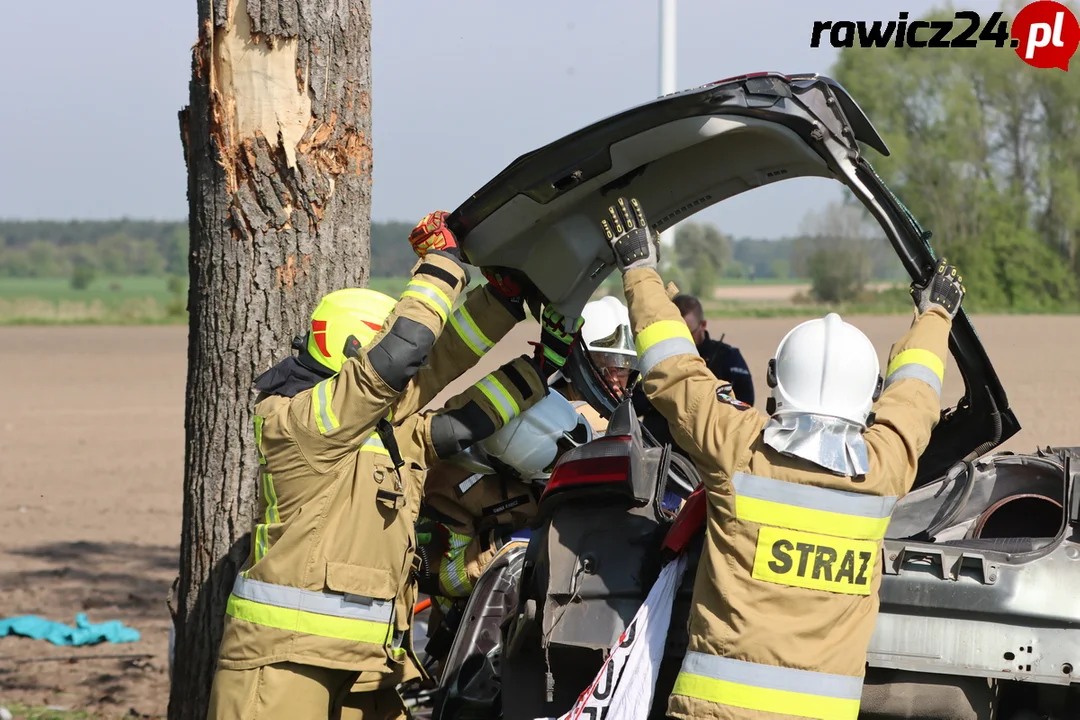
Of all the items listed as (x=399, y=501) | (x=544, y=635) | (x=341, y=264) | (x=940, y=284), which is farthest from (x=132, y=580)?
(x=940, y=284)

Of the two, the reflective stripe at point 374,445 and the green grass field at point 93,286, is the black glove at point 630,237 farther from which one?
the green grass field at point 93,286

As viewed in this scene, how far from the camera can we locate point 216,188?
3969 mm

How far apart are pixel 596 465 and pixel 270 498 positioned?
971 millimetres

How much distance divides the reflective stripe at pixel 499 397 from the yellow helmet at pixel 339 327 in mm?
360

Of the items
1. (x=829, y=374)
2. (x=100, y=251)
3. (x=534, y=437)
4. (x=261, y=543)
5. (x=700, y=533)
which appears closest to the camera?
(x=829, y=374)

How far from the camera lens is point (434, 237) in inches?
143

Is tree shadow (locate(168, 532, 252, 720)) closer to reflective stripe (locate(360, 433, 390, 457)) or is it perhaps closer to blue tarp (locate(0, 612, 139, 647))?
reflective stripe (locate(360, 433, 390, 457))

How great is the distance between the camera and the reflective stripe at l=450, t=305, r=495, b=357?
380 cm

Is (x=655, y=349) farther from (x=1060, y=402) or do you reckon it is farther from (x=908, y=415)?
(x=1060, y=402)

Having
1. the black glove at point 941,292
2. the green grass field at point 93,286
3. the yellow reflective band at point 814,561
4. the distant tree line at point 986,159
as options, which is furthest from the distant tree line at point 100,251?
the yellow reflective band at point 814,561

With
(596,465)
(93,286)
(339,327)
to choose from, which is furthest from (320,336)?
(93,286)

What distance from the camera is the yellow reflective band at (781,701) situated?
281cm

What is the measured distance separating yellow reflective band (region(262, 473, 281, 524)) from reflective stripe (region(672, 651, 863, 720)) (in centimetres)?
132

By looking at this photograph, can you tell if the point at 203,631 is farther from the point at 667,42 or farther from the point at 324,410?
the point at 667,42
